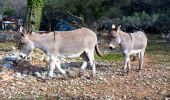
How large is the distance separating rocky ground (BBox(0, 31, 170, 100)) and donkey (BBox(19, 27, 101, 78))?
2.07 feet

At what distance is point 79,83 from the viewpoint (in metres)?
13.2

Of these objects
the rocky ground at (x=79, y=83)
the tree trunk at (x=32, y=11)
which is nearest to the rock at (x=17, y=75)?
the rocky ground at (x=79, y=83)

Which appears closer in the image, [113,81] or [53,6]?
[113,81]

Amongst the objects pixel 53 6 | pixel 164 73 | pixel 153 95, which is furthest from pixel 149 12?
pixel 153 95

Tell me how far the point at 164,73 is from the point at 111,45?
217 centimetres

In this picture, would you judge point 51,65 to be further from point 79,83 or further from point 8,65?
point 8,65

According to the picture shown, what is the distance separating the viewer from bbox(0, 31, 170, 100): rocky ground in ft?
39.0

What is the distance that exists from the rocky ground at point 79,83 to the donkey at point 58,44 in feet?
2.07

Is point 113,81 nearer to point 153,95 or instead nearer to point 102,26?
point 153,95

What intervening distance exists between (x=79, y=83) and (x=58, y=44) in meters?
1.39

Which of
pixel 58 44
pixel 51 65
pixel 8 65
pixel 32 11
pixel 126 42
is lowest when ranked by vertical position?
pixel 8 65

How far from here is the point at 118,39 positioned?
48.3 ft

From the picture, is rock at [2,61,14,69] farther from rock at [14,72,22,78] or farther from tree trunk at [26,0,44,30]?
tree trunk at [26,0,44,30]

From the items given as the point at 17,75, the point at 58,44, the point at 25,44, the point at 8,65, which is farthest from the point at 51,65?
the point at 8,65
